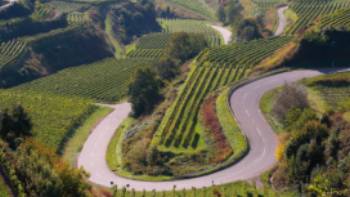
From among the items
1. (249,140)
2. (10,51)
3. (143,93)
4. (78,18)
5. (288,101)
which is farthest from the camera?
(78,18)

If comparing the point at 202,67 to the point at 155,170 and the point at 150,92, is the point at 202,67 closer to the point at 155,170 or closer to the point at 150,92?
the point at 150,92

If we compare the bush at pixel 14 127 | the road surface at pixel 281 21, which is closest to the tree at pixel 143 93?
the bush at pixel 14 127

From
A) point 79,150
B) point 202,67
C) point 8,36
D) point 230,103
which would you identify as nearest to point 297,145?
point 230,103

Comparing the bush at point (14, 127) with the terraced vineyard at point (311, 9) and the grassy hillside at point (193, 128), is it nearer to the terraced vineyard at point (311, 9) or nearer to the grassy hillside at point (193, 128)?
the grassy hillside at point (193, 128)

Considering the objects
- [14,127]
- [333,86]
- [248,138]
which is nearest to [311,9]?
[333,86]

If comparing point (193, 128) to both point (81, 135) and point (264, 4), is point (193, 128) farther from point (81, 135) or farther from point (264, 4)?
point (264, 4)

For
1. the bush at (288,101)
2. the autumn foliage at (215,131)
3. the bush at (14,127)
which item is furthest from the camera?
the bush at (288,101)
